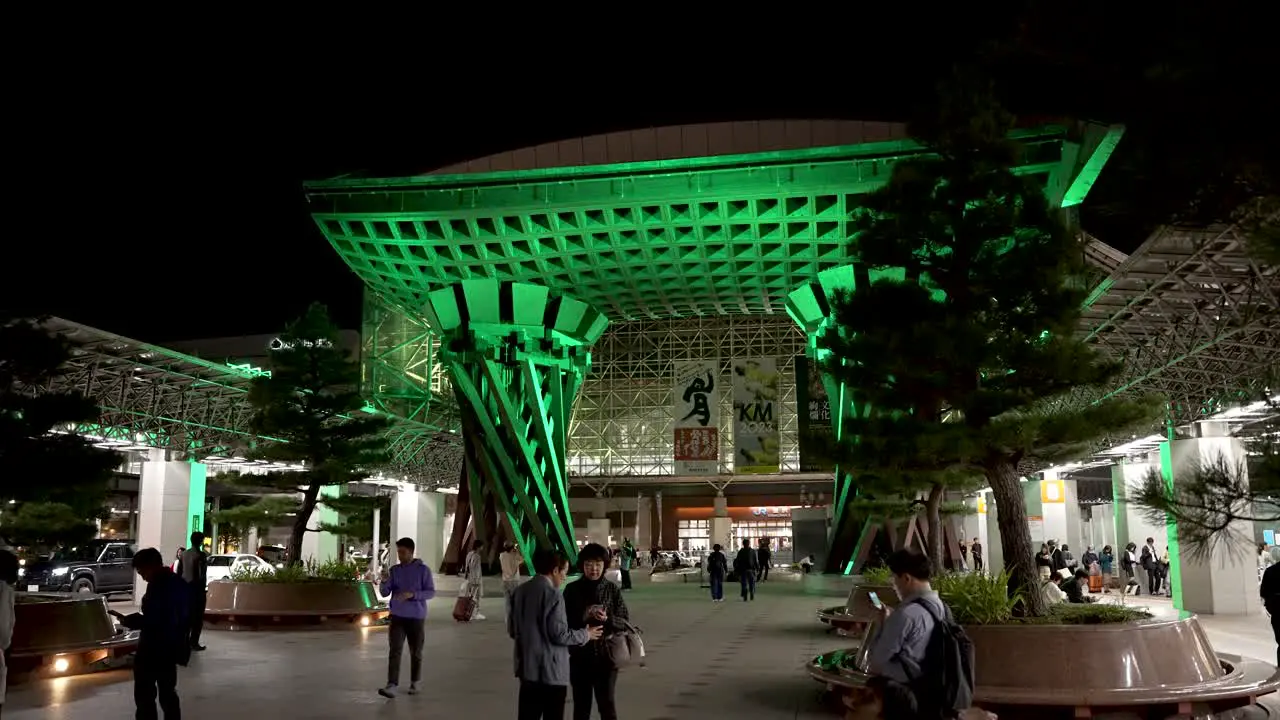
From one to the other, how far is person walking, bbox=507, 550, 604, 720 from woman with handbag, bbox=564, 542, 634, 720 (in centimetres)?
44

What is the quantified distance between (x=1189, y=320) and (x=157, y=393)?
872 inches

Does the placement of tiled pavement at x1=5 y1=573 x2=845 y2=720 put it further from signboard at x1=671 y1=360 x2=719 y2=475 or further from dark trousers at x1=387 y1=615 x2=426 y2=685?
signboard at x1=671 y1=360 x2=719 y2=475

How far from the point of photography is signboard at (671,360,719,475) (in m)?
32.9

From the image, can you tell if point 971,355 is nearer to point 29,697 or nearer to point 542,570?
point 542,570

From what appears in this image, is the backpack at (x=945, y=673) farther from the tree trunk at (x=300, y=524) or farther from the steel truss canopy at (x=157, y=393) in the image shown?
the steel truss canopy at (x=157, y=393)

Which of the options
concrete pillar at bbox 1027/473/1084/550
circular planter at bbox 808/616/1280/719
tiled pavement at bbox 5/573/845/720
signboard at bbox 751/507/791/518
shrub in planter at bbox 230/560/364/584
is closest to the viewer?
circular planter at bbox 808/616/1280/719

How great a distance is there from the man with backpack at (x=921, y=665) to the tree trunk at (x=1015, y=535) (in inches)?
159

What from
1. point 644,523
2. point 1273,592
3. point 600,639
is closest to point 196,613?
point 600,639

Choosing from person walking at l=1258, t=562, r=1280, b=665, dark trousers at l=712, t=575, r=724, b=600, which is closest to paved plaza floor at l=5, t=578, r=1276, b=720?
person walking at l=1258, t=562, r=1280, b=665

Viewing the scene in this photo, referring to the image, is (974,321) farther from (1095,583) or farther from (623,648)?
(1095,583)

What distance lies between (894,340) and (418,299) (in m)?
22.6

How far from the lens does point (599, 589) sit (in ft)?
21.9

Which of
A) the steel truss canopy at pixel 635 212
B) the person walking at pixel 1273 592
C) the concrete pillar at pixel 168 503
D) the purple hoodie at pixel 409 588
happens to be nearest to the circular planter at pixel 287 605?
the purple hoodie at pixel 409 588

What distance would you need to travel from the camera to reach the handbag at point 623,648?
6641 mm
